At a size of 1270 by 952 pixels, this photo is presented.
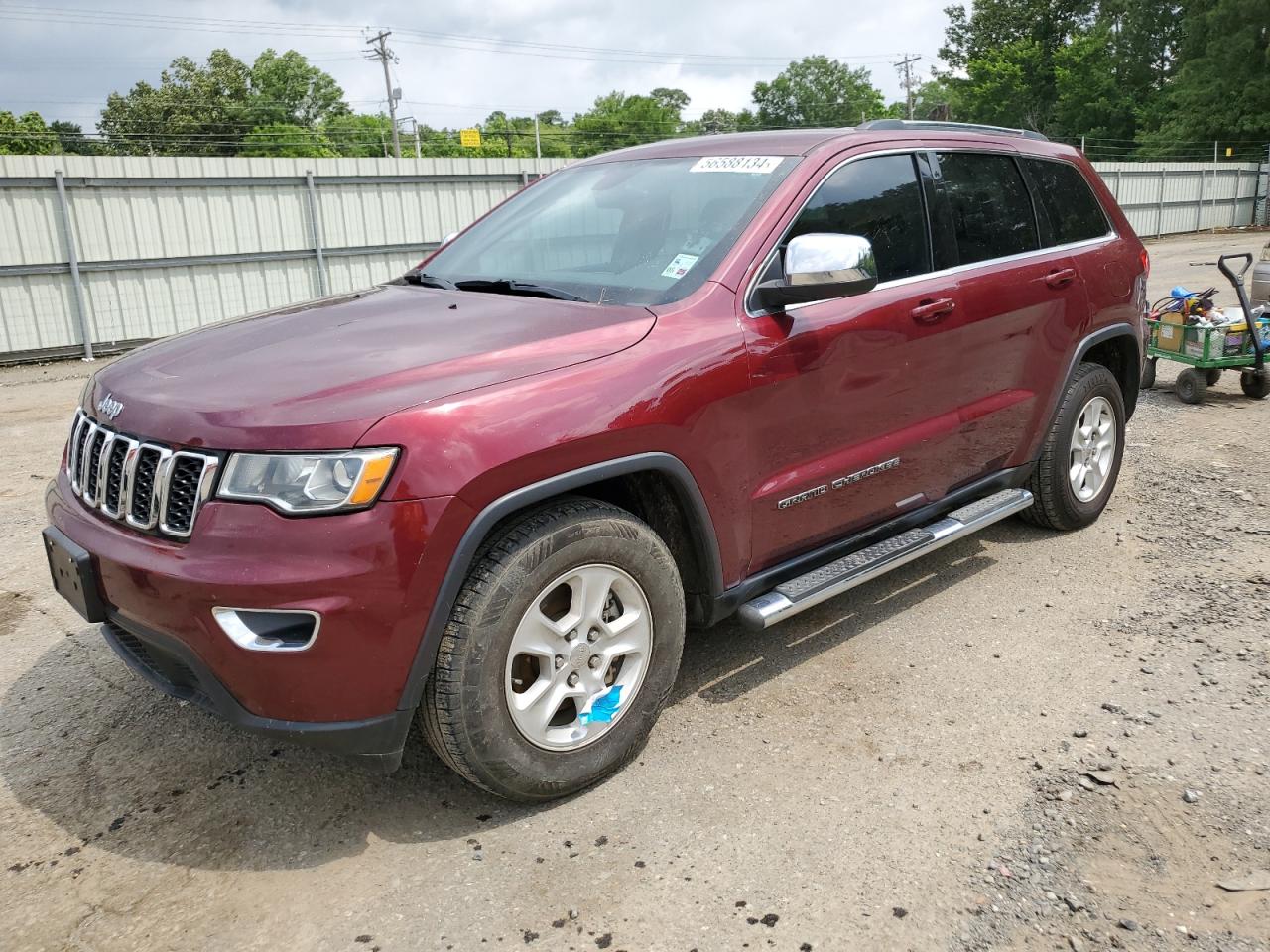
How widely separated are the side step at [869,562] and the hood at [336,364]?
1.01 metres

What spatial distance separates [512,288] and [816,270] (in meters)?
1.06

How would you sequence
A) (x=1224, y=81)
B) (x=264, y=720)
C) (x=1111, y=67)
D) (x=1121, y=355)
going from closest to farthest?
1. (x=264, y=720)
2. (x=1121, y=355)
3. (x=1224, y=81)
4. (x=1111, y=67)

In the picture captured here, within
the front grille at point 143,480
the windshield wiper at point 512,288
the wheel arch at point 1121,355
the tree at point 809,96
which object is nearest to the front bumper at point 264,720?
the front grille at point 143,480

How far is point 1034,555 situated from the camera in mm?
5008

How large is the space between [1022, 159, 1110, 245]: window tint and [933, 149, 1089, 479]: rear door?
0.10 metres

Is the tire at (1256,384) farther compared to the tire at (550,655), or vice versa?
the tire at (1256,384)

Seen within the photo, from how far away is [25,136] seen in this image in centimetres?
6147

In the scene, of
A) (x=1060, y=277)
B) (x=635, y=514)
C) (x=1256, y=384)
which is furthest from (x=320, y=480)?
(x=1256, y=384)

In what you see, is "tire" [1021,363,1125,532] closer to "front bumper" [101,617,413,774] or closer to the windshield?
the windshield

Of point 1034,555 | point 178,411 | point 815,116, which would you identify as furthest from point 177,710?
point 815,116

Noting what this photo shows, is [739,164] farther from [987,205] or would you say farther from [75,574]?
[75,574]

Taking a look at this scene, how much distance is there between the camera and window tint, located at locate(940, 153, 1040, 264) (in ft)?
13.9

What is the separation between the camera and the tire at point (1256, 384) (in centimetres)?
840

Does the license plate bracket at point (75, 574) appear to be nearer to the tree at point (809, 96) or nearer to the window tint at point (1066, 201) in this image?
the window tint at point (1066, 201)
